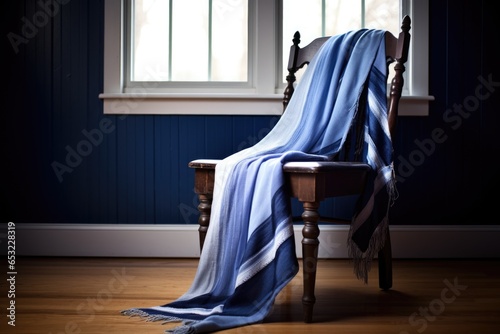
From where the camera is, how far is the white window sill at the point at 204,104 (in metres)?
2.89

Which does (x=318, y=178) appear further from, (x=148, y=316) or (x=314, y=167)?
(x=148, y=316)

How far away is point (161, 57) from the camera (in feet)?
9.99

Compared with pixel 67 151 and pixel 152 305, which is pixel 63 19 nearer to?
pixel 67 151

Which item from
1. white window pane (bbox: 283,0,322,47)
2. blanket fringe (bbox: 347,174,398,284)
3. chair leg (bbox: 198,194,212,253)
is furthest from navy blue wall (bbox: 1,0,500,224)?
blanket fringe (bbox: 347,174,398,284)

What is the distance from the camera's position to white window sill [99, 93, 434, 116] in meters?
2.89

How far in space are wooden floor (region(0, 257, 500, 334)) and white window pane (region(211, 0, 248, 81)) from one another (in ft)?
3.39

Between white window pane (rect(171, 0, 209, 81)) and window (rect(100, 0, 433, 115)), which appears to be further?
white window pane (rect(171, 0, 209, 81))

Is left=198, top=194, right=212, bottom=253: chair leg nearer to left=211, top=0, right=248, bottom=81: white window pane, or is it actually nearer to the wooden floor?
the wooden floor

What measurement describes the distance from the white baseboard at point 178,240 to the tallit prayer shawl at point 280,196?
85 cm

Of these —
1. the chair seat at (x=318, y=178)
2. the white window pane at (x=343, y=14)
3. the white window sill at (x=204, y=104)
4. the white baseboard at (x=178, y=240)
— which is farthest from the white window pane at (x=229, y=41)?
the chair seat at (x=318, y=178)

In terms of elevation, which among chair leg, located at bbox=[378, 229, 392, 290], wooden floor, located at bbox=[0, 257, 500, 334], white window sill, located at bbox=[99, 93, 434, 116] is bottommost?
wooden floor, located at bbox=[0, 257, 500, 334]

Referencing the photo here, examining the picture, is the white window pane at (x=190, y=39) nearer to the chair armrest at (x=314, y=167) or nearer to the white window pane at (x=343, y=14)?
the white window pane at (x=343, y=14)

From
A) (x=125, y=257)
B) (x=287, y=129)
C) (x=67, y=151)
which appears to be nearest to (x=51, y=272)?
(x=125, y=257)

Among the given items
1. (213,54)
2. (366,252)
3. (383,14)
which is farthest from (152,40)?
(366,252)
